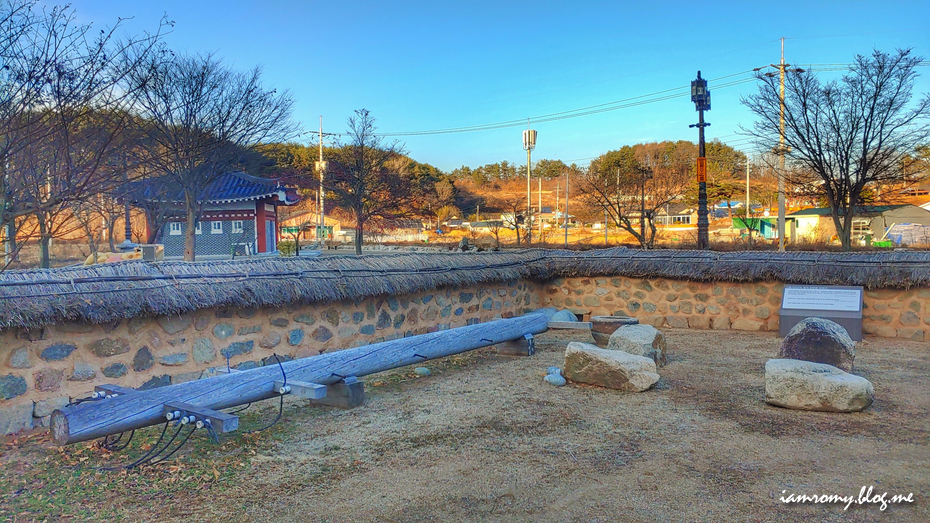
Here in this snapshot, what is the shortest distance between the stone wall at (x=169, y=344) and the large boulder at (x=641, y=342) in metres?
2.52

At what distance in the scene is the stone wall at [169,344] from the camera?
4.59m

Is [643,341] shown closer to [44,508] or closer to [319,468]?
[319,468]

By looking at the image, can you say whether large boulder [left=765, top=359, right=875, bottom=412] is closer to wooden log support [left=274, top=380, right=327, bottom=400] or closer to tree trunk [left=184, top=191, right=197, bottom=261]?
wooden log support [left=274, top=380, right=327, bottom=400]

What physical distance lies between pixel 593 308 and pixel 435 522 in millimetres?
7746

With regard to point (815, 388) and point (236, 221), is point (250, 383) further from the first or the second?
point (236, 221)

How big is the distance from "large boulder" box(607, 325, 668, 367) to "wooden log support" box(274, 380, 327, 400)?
11.2ft

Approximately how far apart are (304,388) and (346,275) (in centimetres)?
228

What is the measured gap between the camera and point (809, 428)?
463 centimetres

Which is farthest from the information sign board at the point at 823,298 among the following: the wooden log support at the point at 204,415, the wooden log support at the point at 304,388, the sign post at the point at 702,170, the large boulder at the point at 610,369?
the sign post at the point at 702,170

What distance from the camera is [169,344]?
544cm

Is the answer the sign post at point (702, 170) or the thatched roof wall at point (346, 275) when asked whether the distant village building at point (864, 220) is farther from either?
the thatched roof wall at point (346, 275)

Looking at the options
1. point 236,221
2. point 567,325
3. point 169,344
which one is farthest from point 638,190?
point 169,344

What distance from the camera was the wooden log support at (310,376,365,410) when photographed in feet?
17.6

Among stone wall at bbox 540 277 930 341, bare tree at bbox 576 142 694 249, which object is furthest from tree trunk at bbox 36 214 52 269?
bare tree at bbox 576 142 694 249
